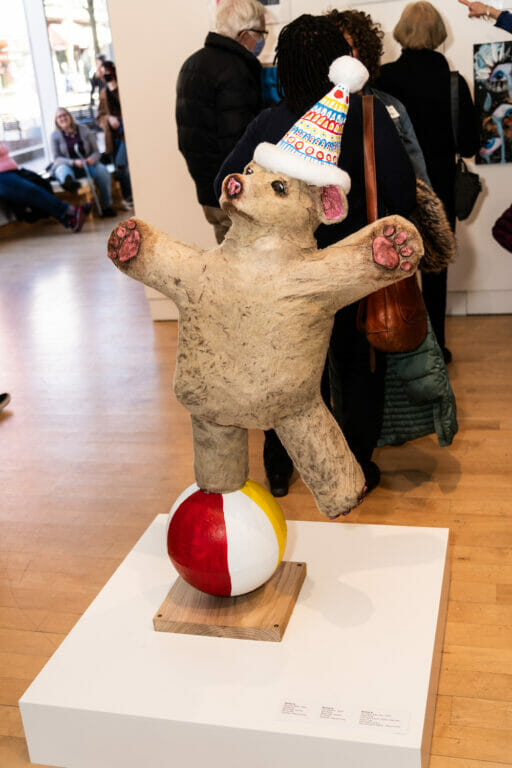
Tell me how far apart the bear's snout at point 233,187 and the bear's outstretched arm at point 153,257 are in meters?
0.19

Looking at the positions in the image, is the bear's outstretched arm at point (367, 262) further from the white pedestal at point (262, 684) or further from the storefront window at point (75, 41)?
the storefront window at point (75, 41)

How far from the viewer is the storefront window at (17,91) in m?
10.8

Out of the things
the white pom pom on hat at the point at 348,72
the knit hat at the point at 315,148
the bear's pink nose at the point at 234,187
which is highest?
the white pom pom on hat at the point at 348,72

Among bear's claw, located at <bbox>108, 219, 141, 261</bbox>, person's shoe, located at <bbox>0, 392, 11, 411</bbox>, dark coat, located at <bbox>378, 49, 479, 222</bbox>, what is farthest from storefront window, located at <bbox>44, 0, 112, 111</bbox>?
bear's claw, located at <bbox>108, 219, 141, 261</bbox>

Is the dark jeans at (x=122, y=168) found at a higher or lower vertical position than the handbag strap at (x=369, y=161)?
lower

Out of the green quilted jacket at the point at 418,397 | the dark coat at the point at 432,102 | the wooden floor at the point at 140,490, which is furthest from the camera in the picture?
the dark coat at the point at 432,102

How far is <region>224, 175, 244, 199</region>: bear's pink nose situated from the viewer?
6.27ft

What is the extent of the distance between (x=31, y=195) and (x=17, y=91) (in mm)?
2204

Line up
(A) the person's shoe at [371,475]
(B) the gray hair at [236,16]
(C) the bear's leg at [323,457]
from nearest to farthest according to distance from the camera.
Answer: (C) the bear's leg at [323,457], (A) the person's shoe at [371,475], (B) the gray hair at [236,16]

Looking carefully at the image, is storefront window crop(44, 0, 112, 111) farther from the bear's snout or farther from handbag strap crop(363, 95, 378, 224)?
the bear's snout

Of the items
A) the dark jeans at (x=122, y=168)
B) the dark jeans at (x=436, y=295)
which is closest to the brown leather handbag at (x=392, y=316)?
the dark jeans at (x=436, y=295)

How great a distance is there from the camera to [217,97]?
3.69 meters

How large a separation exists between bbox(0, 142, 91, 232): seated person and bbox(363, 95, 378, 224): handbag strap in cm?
733

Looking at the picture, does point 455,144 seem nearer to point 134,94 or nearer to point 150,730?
point 134,94
